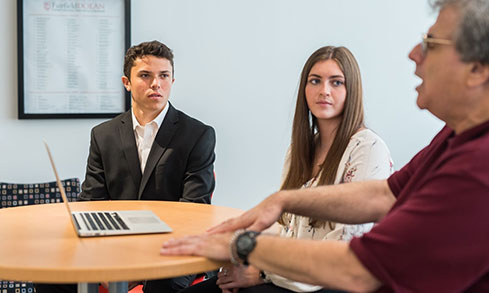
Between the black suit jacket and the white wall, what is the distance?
0.68 m

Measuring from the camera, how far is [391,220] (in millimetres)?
1230

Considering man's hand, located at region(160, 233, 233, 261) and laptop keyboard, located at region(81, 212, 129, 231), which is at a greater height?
man's hand, located at region(160, 233, 233, 261)

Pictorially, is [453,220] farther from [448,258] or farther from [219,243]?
[219,243]

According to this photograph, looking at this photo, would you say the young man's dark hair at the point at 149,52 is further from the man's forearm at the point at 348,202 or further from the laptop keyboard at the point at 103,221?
the man's forearm at the point at 348,202

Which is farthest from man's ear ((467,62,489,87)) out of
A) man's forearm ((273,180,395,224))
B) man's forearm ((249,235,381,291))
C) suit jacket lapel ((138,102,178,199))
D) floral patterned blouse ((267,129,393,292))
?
suit jacket lapel ((138,102,178,199))

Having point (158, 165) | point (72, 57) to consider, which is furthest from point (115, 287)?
point (72, 57)

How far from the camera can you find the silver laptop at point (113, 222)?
1723 millimetres

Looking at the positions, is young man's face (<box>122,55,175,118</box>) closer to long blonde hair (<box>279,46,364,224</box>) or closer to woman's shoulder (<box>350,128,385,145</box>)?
long blonde hair (<box>279,46,364,224</box>)

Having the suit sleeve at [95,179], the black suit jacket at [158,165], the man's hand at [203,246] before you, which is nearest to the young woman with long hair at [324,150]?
the black suit jacket at [158,165]

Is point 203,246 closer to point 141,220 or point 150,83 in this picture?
point 141,220

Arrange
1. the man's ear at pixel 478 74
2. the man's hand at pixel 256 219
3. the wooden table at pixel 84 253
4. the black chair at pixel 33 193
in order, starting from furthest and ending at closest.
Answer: the black chair at pixel 33 193 → the man's hand at pixel 256 219 → the wooden table at pixel 84 253 → the man's ear at pixel 478 74

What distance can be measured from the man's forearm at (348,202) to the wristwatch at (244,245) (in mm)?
344

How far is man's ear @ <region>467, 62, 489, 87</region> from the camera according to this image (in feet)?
4.09

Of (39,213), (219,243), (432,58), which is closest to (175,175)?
(39,213)
